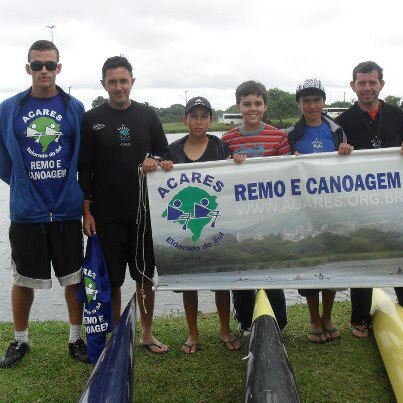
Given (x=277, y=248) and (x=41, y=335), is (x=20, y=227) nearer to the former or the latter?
(x=41, y=335)

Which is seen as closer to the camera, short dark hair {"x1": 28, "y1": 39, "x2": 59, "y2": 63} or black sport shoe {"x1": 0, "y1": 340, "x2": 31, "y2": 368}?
short dark hair {"x1": 28, "y1": 39, "x2": 59, "y2": 63}

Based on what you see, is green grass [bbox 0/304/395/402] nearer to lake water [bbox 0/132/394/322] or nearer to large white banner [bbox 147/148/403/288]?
large white banner [bbox 147/148/403/288]

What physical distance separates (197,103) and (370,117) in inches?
59.5

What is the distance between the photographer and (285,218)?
4.07m

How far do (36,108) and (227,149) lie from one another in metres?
1.59

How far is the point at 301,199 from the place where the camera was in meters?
4.05

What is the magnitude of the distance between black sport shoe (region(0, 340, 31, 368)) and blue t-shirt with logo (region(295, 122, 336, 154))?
2.94 metres

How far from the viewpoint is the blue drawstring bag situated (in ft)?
13.6

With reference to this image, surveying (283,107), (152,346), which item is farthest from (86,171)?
(283,107)

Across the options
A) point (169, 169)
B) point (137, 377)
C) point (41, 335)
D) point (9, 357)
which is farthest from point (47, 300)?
point (169, 169)

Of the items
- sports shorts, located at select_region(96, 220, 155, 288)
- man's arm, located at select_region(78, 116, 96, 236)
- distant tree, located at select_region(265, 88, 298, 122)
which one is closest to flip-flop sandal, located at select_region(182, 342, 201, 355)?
sports shorts, located at select_region(96, 220, 155, 288)

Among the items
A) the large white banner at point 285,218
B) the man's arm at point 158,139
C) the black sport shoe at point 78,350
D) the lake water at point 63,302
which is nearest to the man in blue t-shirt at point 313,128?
the large white banner at point 285,218

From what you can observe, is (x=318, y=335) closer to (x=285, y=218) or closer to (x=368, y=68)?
(x=285, y=218)

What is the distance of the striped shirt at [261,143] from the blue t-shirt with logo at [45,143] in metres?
1.37
